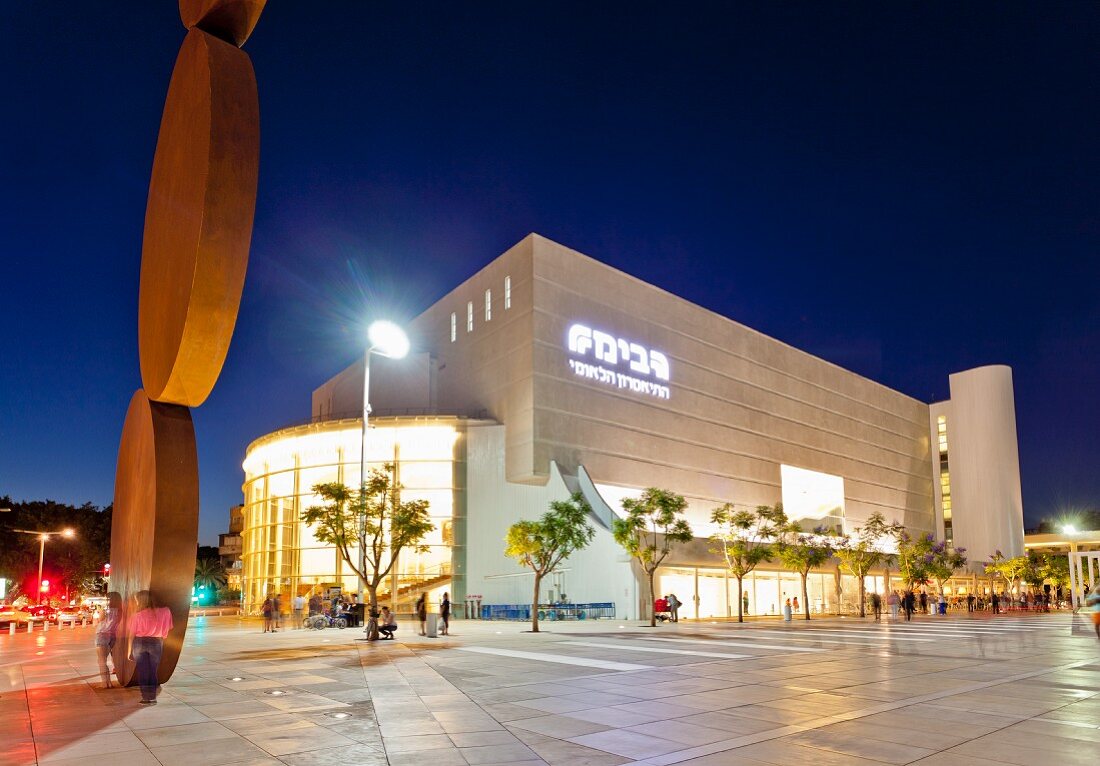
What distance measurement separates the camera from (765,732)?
1040cm

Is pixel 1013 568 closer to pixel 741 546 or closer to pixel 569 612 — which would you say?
pixel 741 546

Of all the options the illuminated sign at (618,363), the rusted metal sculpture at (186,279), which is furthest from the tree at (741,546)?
the rusted metal sculpture at (186,279)

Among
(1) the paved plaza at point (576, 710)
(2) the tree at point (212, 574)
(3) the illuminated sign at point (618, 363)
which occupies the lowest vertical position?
(2) the tree at point (212, 574)

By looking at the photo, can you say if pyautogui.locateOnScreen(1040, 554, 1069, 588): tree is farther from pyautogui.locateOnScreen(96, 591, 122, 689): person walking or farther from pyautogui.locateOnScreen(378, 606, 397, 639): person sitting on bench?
pyautogui.locateOnScreen(96, 591, 122, 689): person walking

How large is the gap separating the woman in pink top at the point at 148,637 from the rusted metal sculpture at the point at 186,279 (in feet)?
0.80

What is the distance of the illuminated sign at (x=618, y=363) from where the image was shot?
55594mm

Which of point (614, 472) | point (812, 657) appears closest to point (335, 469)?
point (614, 472)

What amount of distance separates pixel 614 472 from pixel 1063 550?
319 feet

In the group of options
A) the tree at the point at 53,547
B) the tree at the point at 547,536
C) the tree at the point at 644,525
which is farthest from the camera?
the tree at the point at 53,547

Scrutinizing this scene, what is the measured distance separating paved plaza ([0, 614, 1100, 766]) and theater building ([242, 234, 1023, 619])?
93.7 feet

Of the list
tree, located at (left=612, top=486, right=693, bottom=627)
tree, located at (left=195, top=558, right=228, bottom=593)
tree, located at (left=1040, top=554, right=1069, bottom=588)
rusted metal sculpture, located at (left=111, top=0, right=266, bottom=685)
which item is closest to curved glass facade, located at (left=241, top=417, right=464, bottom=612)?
tree, located at (left=612, top=486, right=693, bottom=627)

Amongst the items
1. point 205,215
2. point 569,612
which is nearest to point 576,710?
point 205,215

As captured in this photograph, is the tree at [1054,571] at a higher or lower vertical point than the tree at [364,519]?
lower

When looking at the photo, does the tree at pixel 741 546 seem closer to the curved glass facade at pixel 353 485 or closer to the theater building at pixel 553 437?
the theater building at pixel 553 437
